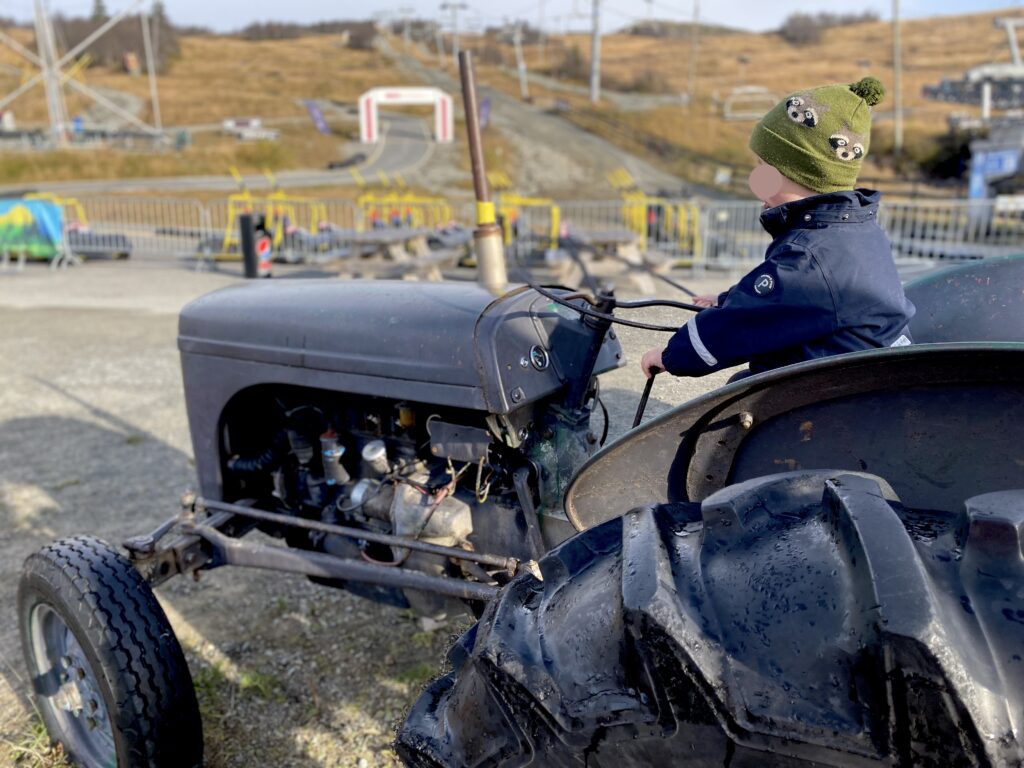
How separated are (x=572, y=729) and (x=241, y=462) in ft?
6.39

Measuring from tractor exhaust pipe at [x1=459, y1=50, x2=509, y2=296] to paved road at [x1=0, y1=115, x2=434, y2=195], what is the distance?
25.0 metres

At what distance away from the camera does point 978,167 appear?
1767 cm

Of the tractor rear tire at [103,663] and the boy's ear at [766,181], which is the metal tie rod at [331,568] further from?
the boy's ear at [766,181]

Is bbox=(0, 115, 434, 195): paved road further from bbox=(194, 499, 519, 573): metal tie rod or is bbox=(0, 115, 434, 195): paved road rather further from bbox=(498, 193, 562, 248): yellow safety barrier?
bbox=(194, 499, 519, 573): metal tie rod

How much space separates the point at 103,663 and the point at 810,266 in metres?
1.89

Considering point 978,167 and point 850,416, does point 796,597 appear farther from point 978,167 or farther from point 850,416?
point 978,167

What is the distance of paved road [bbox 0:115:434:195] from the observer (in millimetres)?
26906

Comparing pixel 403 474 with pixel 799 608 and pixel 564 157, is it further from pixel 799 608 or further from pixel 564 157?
pixel 564 157

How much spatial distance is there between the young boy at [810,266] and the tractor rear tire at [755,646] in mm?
502

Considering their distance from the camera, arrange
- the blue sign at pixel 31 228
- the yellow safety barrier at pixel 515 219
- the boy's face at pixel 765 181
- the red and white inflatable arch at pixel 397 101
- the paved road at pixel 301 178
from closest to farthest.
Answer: the boy's face at pixel 765 181 → the yellow safety barrier at pixel 515 219 → the blue sign at pixel 31 228 → the red and white inflatable arch at pixel 397 101 → the paved road at pixel 301 178

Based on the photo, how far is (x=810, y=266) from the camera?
162 cm

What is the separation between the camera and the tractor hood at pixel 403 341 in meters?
2.05

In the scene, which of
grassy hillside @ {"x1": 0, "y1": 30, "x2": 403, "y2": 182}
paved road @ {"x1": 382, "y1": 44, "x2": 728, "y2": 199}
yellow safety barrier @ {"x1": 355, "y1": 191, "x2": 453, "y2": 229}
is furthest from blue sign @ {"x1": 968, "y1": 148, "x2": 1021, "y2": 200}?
grassy hillside @ {"x1": 0, "y1": 30, "x2": 403, "y2": 182}

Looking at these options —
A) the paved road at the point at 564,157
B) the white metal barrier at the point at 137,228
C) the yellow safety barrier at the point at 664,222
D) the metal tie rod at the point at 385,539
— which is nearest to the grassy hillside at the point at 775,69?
the paved road at the point at 564,157
